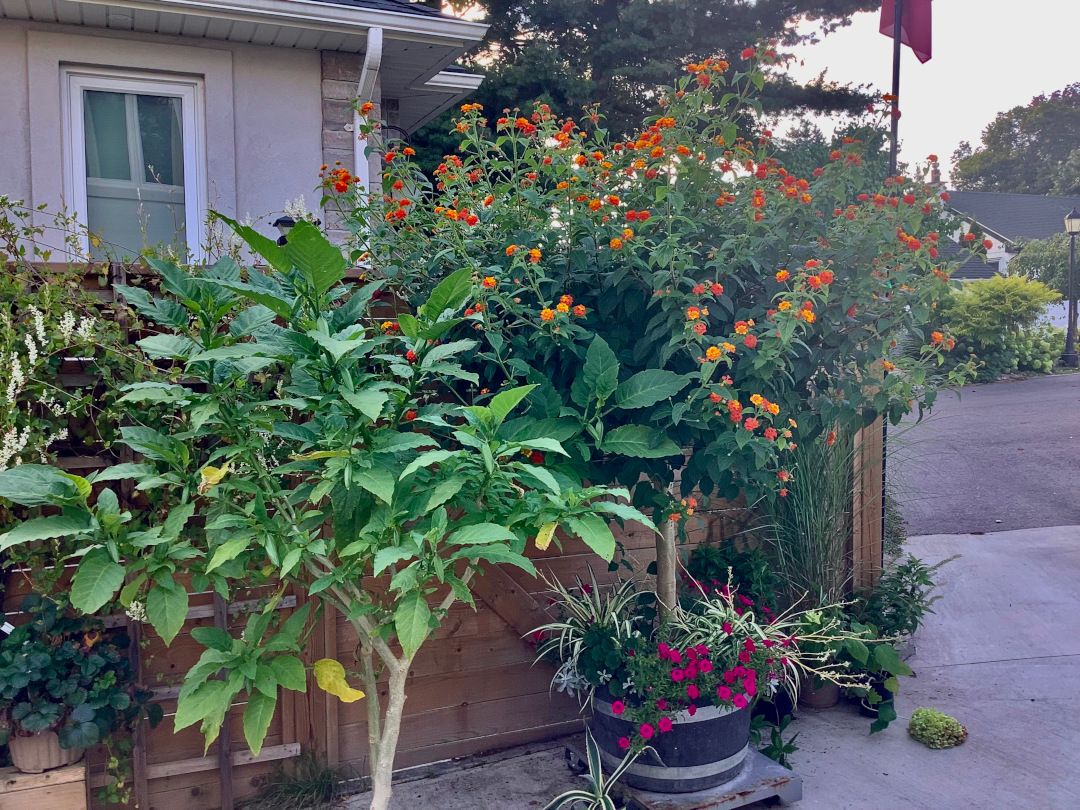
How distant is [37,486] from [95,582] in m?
0.21

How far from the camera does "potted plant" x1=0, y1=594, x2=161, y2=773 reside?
207cm

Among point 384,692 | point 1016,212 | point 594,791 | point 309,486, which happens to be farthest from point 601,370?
point 1016,212

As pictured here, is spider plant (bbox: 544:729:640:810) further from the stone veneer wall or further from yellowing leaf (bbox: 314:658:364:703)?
the stone veneer wall

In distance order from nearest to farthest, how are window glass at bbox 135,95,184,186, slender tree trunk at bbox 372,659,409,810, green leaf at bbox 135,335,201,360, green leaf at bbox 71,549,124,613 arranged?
green leaf at bbox 71,549,124,613
green leaf at bbox 135,335,201,360
slender tree trunk at bbox 372,659,409,810
window glass at bbox 135,95,184,186

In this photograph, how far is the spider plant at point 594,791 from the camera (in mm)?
2424

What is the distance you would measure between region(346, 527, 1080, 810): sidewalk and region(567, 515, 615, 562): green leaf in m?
1.55

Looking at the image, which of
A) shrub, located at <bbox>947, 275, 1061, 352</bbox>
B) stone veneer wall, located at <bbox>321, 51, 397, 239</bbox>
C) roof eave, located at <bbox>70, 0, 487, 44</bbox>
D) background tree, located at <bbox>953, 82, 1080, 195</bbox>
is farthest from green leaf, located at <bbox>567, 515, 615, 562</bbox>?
background tree, located at <bbox>953, 82, 1080, 195</bbox>

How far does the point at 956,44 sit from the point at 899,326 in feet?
17.3

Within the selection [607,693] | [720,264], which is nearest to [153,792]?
[607,693]

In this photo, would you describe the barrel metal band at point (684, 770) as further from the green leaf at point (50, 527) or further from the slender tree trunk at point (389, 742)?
the green leaf at point (50, 527)

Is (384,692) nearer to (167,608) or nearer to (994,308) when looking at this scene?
(167,608)

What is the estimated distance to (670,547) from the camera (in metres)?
2.76

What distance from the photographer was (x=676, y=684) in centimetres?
239

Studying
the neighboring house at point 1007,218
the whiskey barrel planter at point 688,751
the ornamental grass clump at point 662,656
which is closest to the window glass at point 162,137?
the ornamental grass clump at point 662,656
